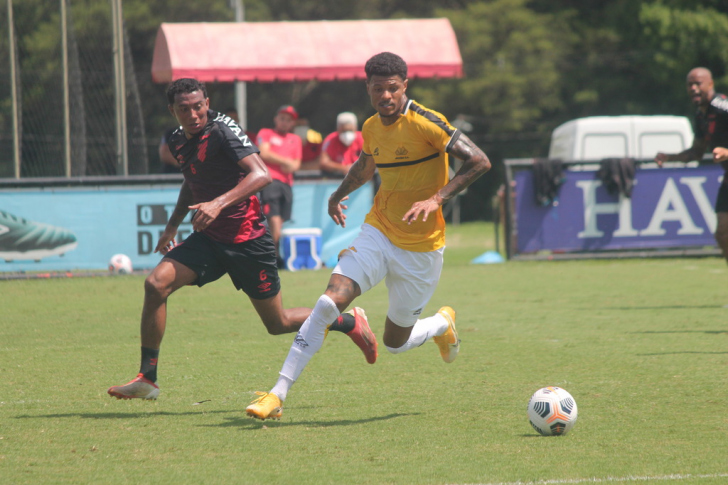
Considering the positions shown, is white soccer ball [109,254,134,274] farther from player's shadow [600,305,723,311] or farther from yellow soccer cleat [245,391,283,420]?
yellow soccer cleat [245,391,283,420]

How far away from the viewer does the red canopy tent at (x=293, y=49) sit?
19266 mm

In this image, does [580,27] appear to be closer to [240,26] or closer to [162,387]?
[240,26]

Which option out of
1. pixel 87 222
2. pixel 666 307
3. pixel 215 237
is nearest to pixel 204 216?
pixel 215 237

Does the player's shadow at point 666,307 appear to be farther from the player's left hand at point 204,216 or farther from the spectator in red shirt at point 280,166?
the player's left hand at point 204,216

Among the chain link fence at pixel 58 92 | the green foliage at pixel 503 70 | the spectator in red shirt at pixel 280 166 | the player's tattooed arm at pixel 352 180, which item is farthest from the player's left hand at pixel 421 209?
the green foliage at pixel 503 70

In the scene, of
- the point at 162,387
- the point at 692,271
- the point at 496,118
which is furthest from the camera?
the point at 496,118

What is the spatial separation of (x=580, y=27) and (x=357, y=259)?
38075 millimetres

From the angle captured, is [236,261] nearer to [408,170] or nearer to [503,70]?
[408,170]

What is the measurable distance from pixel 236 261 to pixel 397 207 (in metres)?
1.11

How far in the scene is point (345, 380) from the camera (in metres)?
6.79

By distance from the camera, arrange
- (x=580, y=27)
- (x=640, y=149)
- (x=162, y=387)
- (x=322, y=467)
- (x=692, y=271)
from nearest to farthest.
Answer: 1. (x=322, y=467)
2. (x=162, y=387)
3. (x=692, y=271)
4. (x=640, y=149)
5. (x=580, y=27)

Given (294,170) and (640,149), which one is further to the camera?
(640,149)

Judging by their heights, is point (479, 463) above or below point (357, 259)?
below

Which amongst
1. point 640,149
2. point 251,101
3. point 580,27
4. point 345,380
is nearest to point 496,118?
point 580,27
